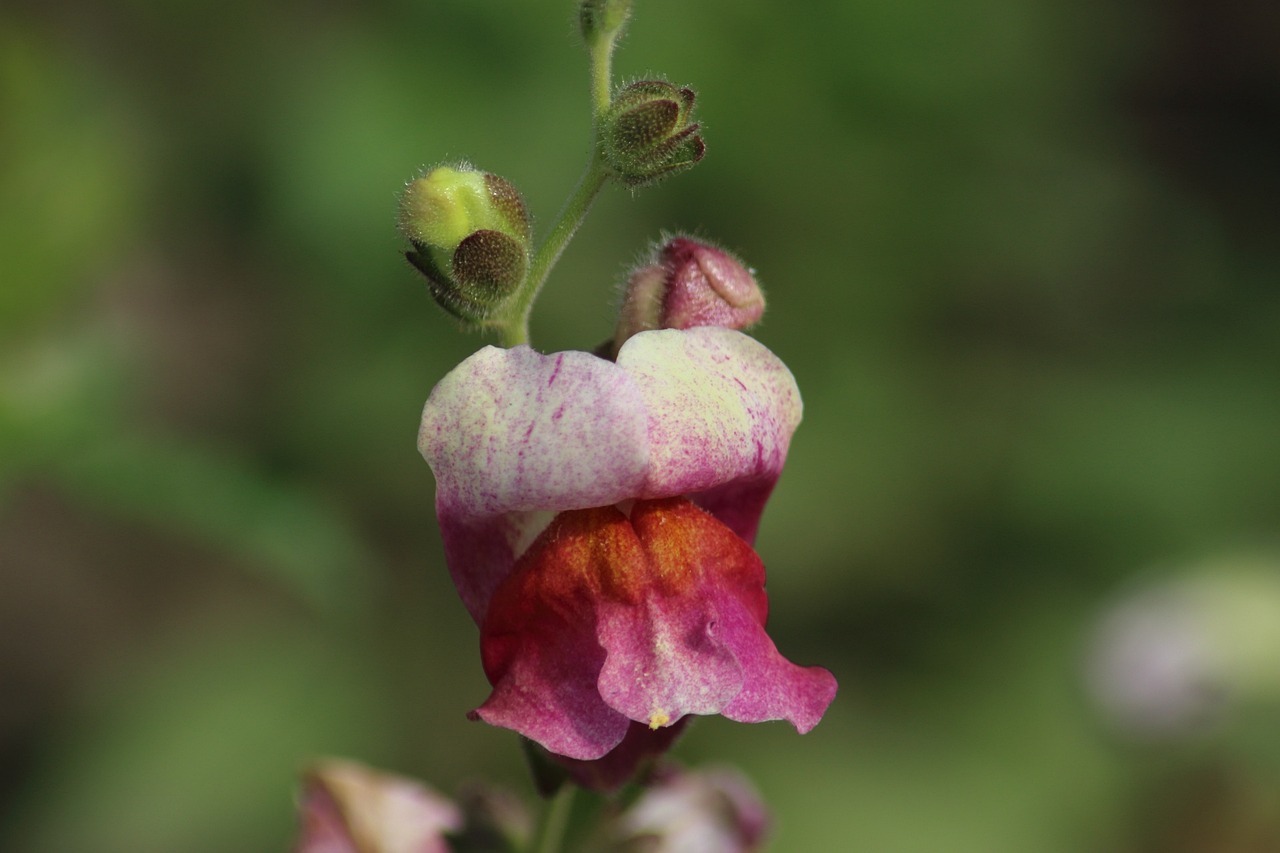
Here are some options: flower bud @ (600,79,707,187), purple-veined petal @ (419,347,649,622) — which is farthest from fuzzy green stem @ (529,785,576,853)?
flower bud @ (600,79,707,187)

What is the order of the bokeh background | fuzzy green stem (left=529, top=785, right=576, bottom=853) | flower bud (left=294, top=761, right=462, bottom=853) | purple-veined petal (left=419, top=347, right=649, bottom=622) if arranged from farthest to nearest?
the bokeh background < flower bud (left=294, top=761, right=462, bottom=853) < fuzzy green stem (left=529, top=785, right=576, bottom=853) < purple-veined petal (left=419, top=347, right=649, bottom=622)

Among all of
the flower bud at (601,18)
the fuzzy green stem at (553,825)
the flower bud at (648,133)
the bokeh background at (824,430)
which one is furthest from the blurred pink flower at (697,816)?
the bokeh background at (824,430)

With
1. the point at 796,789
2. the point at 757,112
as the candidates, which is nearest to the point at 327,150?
the point at 757,112

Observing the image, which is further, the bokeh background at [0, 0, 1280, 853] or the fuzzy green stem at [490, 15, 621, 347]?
the bokeh background at [0, 0, 1280, 853]

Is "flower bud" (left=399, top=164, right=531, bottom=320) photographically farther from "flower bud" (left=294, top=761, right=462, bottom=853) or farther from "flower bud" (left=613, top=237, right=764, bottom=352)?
"flower bud" (left=294, top=761, right=462, bottom=853)

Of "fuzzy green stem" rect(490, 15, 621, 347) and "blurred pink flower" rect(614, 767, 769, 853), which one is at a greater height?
"fuzzy green stem" rect(490, 15, 621, 347)

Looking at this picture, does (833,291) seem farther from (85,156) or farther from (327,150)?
(85,156)

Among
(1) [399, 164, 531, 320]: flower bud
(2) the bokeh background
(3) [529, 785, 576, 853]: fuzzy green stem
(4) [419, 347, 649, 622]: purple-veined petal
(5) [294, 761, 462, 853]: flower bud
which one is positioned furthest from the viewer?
(2) the bokeh background

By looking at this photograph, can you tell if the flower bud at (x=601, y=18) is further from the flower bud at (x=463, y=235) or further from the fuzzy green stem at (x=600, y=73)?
the flower bud at (x=463, y=235)
